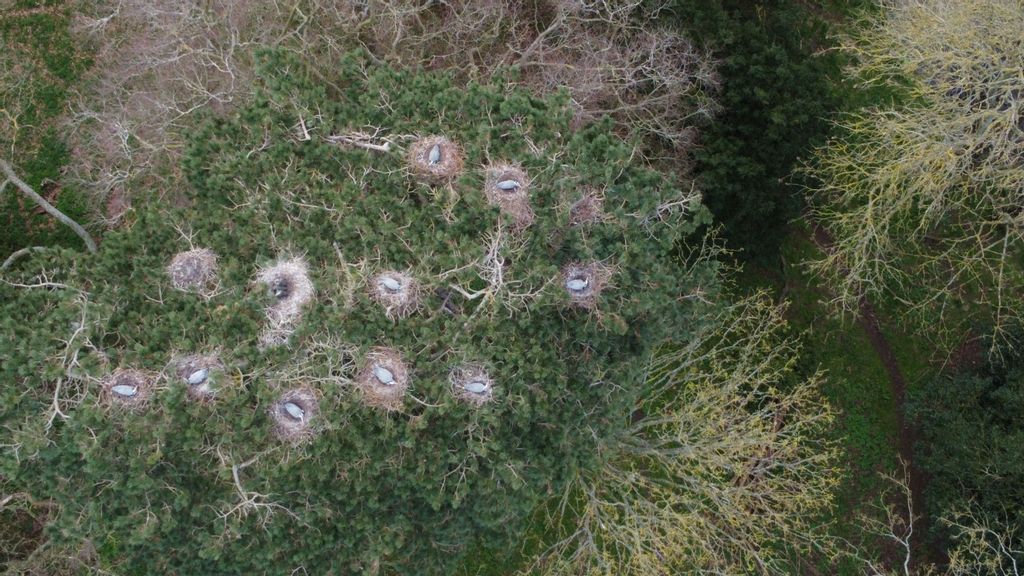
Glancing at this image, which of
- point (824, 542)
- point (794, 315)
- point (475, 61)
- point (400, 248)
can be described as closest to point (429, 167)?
point (400, 248)

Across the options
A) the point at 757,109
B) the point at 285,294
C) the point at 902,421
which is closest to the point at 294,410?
the point at 285,294

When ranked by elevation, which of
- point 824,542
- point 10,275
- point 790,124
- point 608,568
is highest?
point 790,124

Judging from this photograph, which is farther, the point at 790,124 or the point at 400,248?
the point at 790,124

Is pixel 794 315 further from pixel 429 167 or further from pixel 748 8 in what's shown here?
pixel 429 167

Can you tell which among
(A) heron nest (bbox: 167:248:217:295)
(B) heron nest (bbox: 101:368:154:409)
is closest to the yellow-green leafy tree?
(A) heron nest (bbox: 167:248:217:295)

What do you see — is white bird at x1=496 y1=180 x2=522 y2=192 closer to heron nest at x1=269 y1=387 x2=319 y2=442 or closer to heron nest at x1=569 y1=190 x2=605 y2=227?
heron nest at x1=569 y1=190 x2=605 y2=227

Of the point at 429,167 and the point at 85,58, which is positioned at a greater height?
the point at 429,167

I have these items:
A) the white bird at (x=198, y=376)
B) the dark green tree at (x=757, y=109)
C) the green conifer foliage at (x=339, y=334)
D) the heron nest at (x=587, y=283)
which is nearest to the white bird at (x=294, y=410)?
the green conifer foliage at (x=339, y=334)
